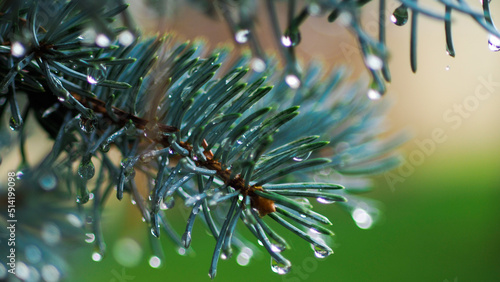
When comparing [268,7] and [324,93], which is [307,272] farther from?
[268,7]

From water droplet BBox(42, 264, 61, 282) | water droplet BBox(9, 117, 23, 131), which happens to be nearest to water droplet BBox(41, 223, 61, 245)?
water droplet BBox(42, 264, 61, 282)

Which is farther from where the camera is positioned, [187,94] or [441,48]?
[441,48]

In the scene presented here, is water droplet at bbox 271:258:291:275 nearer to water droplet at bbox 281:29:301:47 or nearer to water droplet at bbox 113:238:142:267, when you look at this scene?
water droplet at bbox 281:29:301:47

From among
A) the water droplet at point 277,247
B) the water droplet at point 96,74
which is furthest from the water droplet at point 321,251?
the water droplet at point 96,74

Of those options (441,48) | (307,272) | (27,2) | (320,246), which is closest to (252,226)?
(320,246)

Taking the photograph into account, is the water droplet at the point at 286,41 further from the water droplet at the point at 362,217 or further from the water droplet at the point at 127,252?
the water droplet at the point at 127,252
